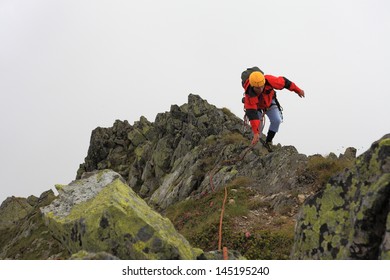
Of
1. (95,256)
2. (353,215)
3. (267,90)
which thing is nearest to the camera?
(95,256)

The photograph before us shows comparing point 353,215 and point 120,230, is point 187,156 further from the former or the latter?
point 353,215

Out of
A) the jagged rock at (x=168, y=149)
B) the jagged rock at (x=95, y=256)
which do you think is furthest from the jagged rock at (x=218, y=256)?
the jagged rock at (x=168, y=149)

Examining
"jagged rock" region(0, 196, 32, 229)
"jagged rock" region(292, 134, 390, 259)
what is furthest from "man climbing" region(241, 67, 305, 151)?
"jagged rock" region(0, 196, 32, 229)

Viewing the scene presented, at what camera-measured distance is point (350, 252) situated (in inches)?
240

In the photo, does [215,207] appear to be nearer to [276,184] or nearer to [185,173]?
[276,184]

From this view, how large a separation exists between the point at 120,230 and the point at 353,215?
14.5ft

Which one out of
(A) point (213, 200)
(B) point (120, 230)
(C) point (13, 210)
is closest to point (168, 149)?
(A) point (213, 200)

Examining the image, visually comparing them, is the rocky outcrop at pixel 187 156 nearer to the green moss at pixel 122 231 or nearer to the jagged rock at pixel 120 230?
the jagged rock at pixel 120 230

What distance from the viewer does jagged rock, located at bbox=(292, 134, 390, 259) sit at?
581 cm

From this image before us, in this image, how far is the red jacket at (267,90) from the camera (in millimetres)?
16312

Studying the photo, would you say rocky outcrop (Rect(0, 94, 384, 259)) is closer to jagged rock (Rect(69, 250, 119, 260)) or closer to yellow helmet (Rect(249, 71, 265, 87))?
jagged rock (Rect(69, 250, 119, 260))

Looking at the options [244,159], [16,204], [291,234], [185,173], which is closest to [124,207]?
[291,234]

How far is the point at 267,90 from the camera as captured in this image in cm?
1692
